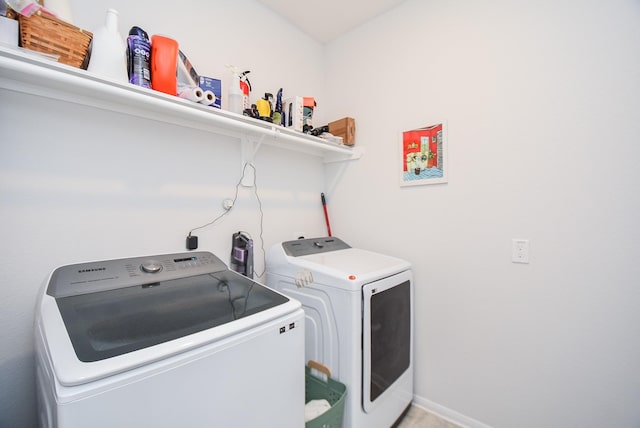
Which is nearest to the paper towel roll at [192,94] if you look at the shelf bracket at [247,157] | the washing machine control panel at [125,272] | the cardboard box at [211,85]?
the cardboard box at [211,85]

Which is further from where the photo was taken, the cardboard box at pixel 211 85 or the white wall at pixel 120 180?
the cardboard box at pixel 211 85

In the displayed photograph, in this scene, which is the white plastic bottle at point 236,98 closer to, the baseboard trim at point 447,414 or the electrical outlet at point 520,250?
the electrical outlet at point 520,250

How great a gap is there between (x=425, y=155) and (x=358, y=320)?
46.8 inches

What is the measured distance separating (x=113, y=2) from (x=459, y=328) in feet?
8.73

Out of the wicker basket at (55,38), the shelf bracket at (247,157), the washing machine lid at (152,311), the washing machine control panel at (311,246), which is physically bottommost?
the washing machine lid at (152,311)

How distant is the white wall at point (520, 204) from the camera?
A: 1270mm

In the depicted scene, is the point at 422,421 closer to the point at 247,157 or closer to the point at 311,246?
the point at 311,246

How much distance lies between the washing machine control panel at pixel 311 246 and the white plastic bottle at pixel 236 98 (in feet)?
2.90

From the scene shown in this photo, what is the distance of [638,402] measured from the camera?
48.4 inches

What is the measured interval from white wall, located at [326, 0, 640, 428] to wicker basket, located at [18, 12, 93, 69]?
5.74 feet

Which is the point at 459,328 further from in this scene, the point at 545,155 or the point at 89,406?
the point at 89,406

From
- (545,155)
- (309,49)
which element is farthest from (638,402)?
(309,49)

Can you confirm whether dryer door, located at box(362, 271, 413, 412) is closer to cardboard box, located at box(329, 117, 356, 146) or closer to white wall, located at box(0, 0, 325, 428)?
white wall, located at box(0, 0, 325, 428)

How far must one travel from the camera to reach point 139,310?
0.91 m
